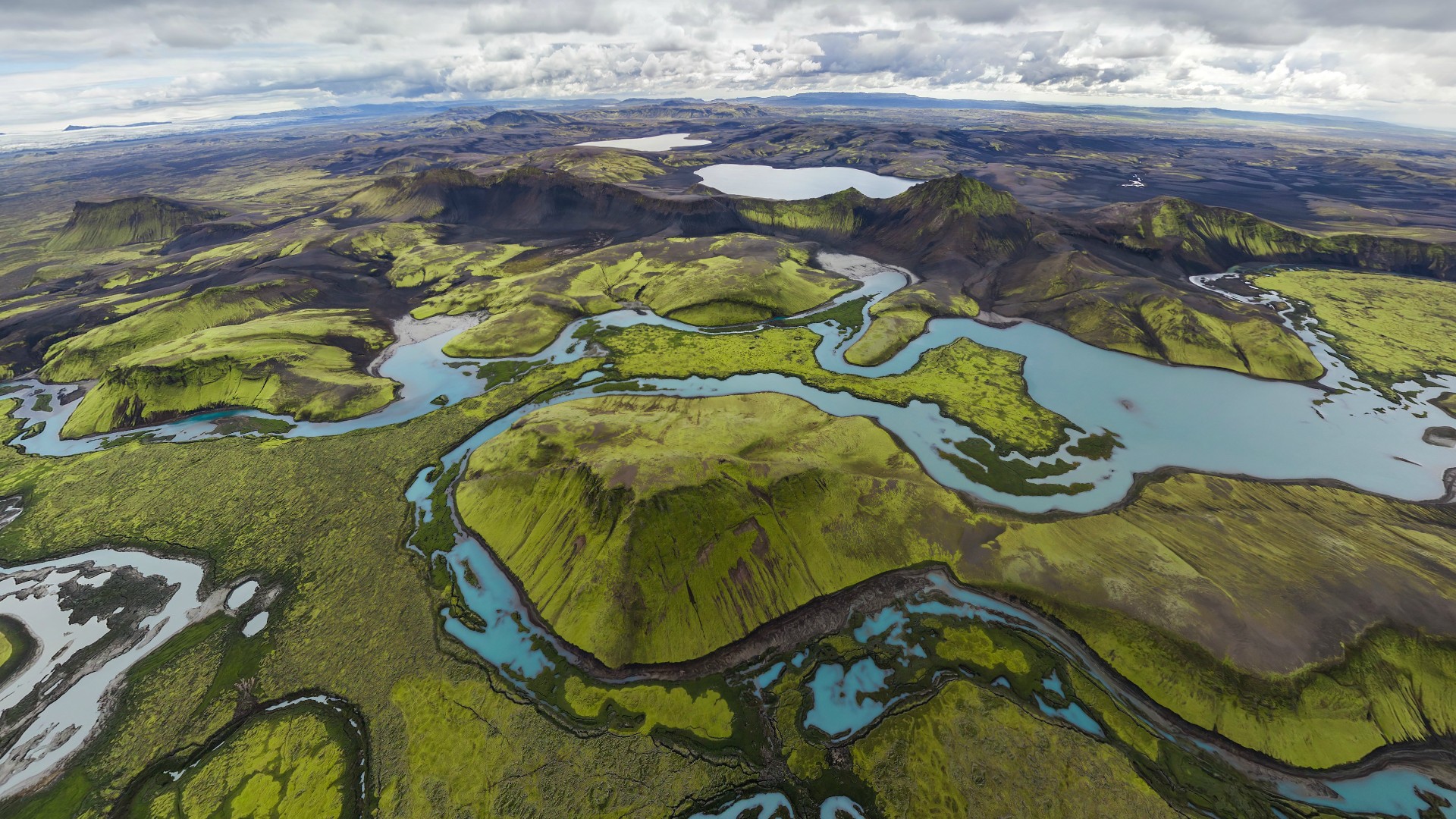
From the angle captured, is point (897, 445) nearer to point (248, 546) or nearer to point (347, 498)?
point (347, 498)

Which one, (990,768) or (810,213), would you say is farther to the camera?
(810,213)

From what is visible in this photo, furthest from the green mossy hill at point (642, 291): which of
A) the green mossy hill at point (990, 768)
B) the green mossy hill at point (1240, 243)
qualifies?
the green mossy hill at point (1240, 243)

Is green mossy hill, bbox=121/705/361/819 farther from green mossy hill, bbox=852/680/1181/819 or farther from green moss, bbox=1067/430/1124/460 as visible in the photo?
green moss, bbox=1067/430/1124/460

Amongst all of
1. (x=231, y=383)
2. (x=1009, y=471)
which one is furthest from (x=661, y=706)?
(x=231, y=383)

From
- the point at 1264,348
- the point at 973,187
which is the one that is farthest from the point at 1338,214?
the point at 1264,348

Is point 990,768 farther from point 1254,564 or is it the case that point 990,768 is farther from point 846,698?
point 1254,564

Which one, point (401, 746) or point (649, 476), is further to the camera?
point (649, 476)

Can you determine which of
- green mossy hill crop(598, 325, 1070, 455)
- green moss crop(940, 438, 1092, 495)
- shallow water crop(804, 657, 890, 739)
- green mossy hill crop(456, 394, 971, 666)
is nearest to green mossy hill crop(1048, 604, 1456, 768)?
green mossy hill crop(456, 394, 971, 666)
